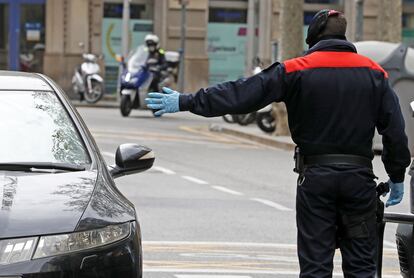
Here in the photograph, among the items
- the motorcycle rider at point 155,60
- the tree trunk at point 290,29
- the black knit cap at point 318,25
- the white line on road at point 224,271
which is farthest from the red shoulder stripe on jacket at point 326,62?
the motorcycle rider at point 155,60

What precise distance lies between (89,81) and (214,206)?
19.8 meters

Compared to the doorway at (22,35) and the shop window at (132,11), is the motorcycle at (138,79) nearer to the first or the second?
the shop window at (132,11)

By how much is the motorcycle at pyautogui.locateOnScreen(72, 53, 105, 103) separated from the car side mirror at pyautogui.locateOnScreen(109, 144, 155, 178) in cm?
2571

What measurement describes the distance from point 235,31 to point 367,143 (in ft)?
106

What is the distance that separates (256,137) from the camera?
23203mm

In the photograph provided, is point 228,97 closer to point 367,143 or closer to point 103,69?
point 367,143

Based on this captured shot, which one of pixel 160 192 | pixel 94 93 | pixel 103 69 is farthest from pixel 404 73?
pixel 103 69

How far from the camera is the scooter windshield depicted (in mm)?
28688

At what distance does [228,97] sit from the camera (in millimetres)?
6016

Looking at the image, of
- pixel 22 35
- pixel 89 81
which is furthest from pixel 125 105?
pixel 22 35

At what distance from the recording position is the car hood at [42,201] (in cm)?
543

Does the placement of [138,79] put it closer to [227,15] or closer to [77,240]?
[227,15]

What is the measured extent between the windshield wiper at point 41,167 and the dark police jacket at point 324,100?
0.77 meters

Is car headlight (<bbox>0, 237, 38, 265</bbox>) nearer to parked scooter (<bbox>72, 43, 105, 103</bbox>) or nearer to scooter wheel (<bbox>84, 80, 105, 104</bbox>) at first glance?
parked scooter (<bbox>72, 43, 105, 103</bbox>)
